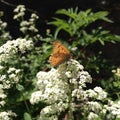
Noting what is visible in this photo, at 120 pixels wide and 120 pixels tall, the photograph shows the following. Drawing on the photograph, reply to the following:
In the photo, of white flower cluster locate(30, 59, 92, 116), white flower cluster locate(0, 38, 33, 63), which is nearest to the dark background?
white flower cluster locate(0, 38, 33, 63)

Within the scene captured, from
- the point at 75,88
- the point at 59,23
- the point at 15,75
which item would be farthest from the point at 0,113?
the point at 59,23

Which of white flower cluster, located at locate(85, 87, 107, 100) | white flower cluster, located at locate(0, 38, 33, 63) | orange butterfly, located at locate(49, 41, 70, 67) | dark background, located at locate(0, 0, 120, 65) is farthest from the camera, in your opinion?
dark background, located at locate(0, 0, 120, 65)

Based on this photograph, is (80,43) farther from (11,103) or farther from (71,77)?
(71,77)

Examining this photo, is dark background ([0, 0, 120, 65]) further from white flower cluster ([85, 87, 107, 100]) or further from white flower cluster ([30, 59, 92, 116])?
white flower cluster ([30, 59, 92, 116])

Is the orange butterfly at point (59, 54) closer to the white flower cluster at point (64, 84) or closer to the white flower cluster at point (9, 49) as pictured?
the white flower cluster at point (64, 84)

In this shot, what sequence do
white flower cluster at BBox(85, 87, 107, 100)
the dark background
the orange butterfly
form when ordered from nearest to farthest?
the orange butterfly < white flower cluster at BBox(85, 87, 107, 100) < the dark background

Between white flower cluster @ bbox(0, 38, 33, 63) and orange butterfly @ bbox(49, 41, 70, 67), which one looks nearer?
orange butterfly @ bbox(49, 41, 70, 67)

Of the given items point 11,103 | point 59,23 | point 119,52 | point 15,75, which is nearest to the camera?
point 15,75

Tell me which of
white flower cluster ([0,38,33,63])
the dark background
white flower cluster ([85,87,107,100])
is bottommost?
white flower cluster ([85,87,107,100])
